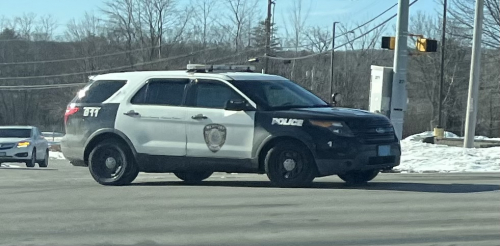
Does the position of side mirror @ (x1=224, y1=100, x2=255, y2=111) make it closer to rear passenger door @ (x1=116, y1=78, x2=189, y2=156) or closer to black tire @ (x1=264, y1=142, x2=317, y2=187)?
black tire @ (x1=264, y1=142, x2=317, y2=187)

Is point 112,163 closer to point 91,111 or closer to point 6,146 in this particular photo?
point 91,111

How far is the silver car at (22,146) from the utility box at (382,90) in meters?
13.2

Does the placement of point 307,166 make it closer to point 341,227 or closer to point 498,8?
point 341,227

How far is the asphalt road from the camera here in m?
7.44

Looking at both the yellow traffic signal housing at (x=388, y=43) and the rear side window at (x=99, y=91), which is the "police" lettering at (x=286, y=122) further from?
the yellow traffic signal housing at (x=388, y=43)

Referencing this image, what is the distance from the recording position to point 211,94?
37.5ft

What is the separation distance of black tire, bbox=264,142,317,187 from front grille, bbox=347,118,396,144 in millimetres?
738

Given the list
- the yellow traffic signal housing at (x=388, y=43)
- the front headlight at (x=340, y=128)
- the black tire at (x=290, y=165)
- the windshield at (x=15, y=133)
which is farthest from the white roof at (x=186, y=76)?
the windshield at (x=15, y=133)

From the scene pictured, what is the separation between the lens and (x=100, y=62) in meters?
77.8

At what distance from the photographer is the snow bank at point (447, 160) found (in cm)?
1645

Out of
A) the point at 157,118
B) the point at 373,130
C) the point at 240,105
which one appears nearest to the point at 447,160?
the point at 373,130

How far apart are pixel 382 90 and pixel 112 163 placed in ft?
27.1

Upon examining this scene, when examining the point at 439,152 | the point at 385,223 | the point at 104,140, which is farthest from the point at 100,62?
the point at 385,223

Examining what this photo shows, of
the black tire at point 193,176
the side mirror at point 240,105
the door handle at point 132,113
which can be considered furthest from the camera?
the black tire at point 193,176
